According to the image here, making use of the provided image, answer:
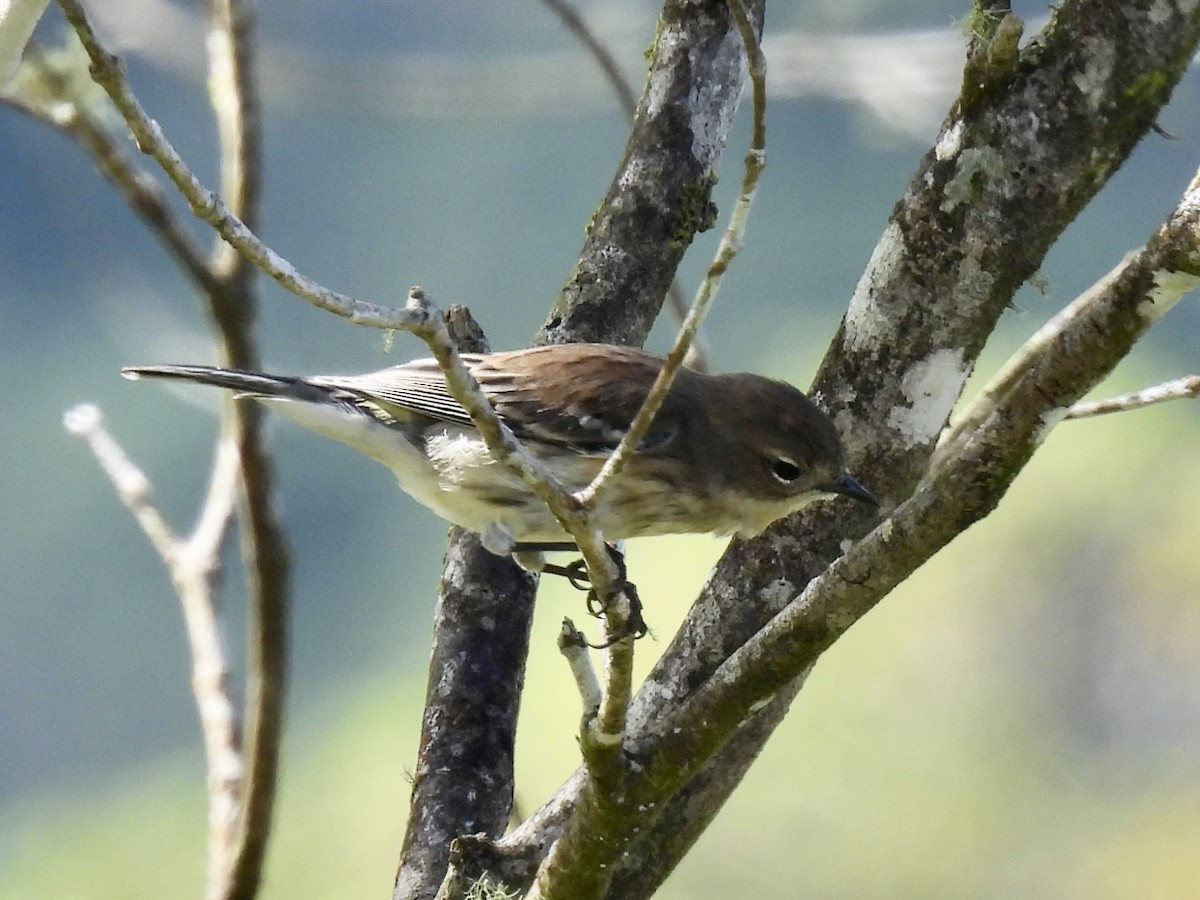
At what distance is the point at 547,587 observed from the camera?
8445 millimetres

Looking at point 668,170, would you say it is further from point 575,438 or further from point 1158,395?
point 1158,395

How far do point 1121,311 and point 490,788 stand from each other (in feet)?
8.78

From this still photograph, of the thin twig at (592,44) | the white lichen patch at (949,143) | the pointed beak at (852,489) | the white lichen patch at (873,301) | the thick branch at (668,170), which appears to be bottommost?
the pointed beak at (852,489)

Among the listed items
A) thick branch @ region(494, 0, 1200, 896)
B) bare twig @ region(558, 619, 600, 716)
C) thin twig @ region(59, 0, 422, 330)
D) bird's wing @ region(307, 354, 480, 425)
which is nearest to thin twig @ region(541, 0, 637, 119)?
bird's wing @ region(307, 354, 480, 425)

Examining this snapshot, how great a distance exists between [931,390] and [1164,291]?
137 cm

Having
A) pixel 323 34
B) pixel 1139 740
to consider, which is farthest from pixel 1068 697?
pixel 323 34

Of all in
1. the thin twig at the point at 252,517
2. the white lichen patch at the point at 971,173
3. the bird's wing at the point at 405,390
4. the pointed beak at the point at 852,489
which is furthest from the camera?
the bird's wing at the point at 405,390

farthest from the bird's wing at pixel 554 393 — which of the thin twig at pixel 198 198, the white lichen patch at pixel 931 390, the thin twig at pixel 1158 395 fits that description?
the thin twig at pixel 198 198

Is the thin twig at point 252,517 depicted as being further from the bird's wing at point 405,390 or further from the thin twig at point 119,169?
the bird's wing at point 405,390

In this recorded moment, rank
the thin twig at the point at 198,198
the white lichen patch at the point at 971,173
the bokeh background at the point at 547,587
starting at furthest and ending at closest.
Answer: the bokeh background at the point at 547,587 < the white lichen patch at the point at 971,173 < the thin twig at the point at 198,198

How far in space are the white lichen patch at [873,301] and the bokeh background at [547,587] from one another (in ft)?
8.40

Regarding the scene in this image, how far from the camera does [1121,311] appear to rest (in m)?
2.51

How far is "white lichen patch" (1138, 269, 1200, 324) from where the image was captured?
2.42 m

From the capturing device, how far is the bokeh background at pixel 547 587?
695 centimetres
